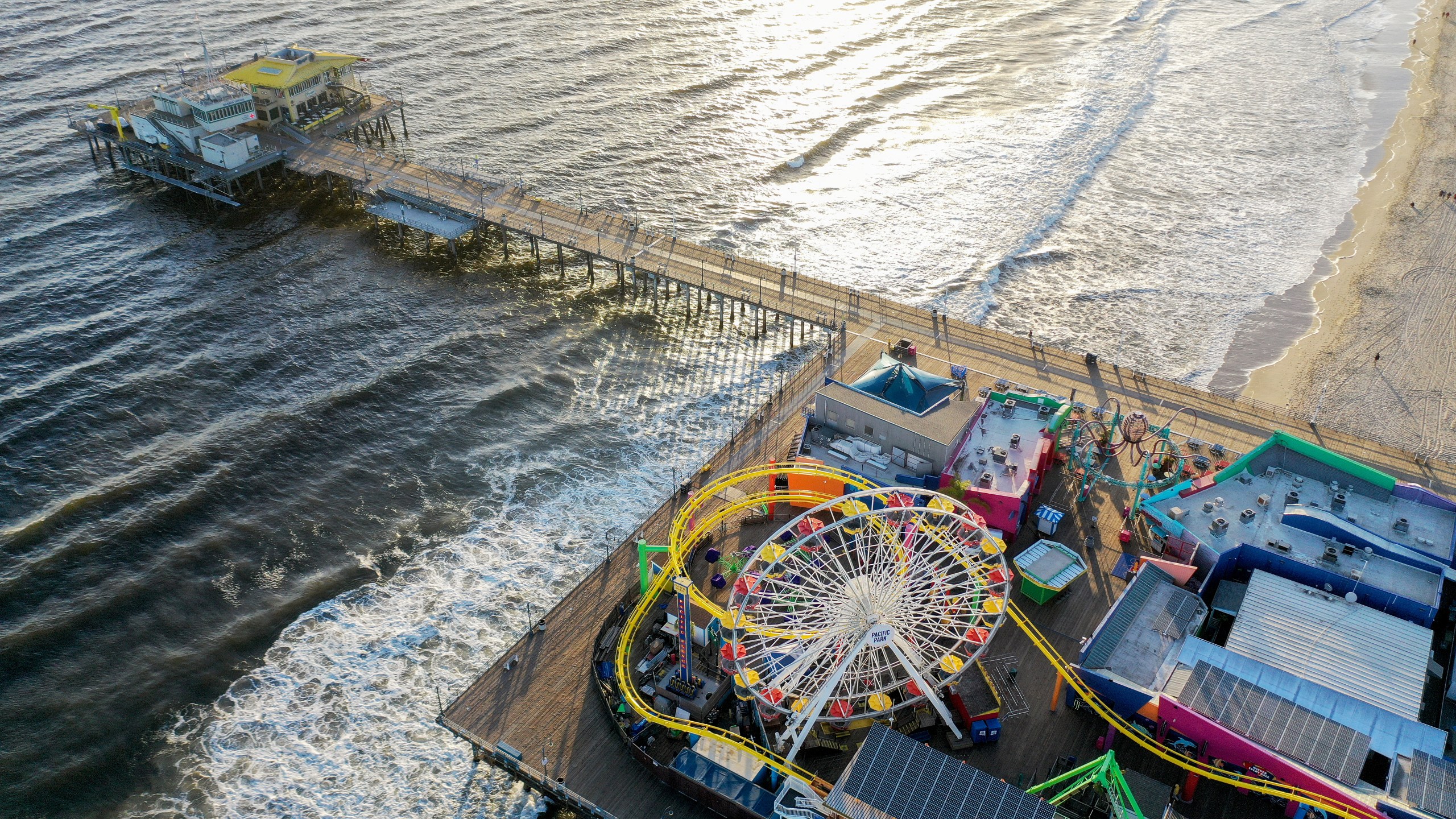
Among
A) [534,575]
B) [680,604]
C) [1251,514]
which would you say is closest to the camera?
[680,604]

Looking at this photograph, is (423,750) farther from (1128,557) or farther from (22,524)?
(1128,557)

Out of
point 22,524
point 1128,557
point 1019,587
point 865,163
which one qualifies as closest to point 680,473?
point 1019,587

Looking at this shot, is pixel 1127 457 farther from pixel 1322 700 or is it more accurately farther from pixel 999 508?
pixel 1322 700

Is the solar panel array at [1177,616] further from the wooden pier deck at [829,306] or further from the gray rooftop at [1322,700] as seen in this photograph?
the wooden pier deck at [829,306]

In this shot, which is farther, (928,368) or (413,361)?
(413,361)

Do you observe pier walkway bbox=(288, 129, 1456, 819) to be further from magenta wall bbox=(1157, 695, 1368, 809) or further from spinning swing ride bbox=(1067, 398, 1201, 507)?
magenta wall bbox=(1157, 695, 1368, 809)

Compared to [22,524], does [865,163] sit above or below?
above

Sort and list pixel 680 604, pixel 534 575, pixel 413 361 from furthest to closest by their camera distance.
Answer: pixel 413 361
pixel 534 575
pixel 680 604

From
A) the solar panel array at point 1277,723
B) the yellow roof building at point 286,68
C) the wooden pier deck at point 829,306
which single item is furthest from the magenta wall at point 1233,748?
the yellow roof building at point 286,68
